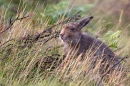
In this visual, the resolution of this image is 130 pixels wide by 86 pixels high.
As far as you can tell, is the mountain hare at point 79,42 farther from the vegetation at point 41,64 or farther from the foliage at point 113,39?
the foliage at point 113,39

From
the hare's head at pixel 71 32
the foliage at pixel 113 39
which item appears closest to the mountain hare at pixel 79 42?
the hare's head at pixel 71 32

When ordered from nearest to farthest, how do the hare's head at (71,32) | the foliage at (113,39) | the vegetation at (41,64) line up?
the vegetation at (41,64), the hare's head at (71,32), the foliage at (113,39)

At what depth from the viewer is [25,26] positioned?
893 cm

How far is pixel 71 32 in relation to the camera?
841 centimetres

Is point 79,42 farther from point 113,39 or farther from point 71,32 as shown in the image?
point 113,39

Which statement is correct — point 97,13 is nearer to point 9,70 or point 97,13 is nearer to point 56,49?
point 56,49

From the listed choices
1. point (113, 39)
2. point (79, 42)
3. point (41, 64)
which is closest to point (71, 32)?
point (79, 42)

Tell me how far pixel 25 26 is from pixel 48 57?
1.03 meters

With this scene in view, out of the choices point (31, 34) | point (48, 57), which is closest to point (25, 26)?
point (31, 34)

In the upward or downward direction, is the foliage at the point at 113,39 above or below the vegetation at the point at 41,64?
below

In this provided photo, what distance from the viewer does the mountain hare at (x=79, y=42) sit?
8297 mm

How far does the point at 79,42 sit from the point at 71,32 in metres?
0.28

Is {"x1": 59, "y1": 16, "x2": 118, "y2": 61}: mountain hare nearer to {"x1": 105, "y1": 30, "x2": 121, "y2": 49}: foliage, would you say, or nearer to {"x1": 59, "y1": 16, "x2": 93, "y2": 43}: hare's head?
{"x1": 59, "y1": 16, "x2": 93, "y2": 43}: hare's head

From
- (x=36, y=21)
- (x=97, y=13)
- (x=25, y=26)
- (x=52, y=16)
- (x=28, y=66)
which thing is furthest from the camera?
(x=97, y=13)
